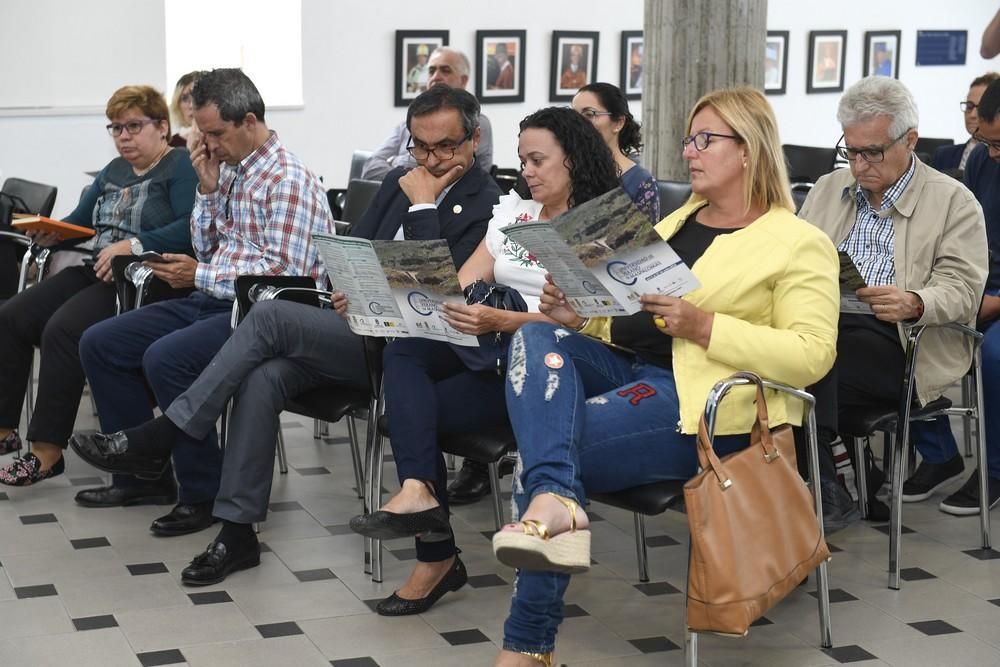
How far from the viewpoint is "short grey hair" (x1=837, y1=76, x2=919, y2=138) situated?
3863mm

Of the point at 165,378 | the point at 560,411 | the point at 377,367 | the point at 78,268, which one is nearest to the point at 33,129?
the point at 78,268

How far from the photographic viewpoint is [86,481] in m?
4.93

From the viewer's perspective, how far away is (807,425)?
3268 millimetres

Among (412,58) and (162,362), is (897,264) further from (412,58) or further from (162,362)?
(412,58)

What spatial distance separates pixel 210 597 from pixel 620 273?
1.56 metres

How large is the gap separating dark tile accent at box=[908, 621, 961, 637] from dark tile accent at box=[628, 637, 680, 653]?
0.65 metres

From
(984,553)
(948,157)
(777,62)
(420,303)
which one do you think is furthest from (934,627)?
(777,62)

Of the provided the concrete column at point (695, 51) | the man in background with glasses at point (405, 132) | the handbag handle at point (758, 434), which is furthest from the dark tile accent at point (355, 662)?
the man in background with glasses at point (405, 132)

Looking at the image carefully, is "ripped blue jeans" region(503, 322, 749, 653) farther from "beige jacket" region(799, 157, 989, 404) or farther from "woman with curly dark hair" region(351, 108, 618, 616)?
"beige jacket" region(799, 157, 989, 404)

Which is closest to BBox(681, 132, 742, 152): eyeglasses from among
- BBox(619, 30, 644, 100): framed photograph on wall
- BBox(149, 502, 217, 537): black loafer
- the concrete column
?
BBox(149, 502, 217, 537): black loafer

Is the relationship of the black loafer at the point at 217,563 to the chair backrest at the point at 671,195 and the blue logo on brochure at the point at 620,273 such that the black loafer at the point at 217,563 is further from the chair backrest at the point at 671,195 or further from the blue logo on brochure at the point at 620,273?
the chair backrest at the point at 671,195

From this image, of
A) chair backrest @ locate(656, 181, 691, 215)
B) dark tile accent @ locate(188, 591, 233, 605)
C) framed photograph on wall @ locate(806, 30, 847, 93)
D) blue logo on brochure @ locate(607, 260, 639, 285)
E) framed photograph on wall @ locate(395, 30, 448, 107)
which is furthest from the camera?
framed photograph on wall @ locate(806, 30, 847, 93)

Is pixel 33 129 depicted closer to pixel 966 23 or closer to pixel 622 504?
pixel 622 504

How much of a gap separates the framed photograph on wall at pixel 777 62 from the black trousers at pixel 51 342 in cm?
814
